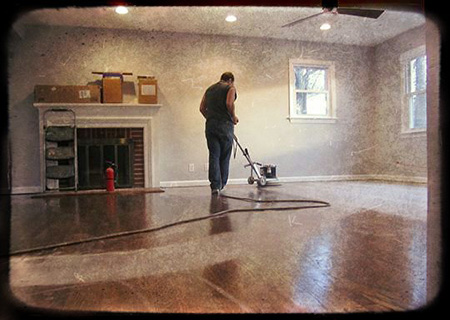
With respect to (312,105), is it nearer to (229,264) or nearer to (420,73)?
(420,73)

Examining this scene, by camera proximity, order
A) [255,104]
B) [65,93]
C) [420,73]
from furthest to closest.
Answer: [255,104] → [65,93] → [420,73]

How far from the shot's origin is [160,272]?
70cm

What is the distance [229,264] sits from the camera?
0.76 meters

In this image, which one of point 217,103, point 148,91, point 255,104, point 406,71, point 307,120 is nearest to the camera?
point 406,71

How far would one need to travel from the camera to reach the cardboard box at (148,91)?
3.22 m

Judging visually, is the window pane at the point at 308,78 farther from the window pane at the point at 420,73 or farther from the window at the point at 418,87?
the window pane at the point at 420,73

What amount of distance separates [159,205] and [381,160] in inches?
100

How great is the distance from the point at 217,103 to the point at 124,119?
126 cm

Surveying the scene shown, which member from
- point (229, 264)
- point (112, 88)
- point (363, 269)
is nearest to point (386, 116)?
point (363, 269)

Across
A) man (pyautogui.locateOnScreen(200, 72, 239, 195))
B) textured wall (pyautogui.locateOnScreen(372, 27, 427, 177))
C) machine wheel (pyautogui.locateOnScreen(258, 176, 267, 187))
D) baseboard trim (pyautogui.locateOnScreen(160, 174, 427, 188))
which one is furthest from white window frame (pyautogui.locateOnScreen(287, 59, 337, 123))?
man (pyautogui.locateOnScreen(200, 72, 239, 195))

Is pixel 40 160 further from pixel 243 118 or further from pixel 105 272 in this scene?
pixel 105 272

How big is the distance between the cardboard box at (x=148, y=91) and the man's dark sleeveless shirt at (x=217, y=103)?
1.04 metres

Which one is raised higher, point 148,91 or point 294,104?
point 148,91

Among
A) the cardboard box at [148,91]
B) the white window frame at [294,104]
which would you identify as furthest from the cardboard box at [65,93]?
the white window frame at [294,104]
